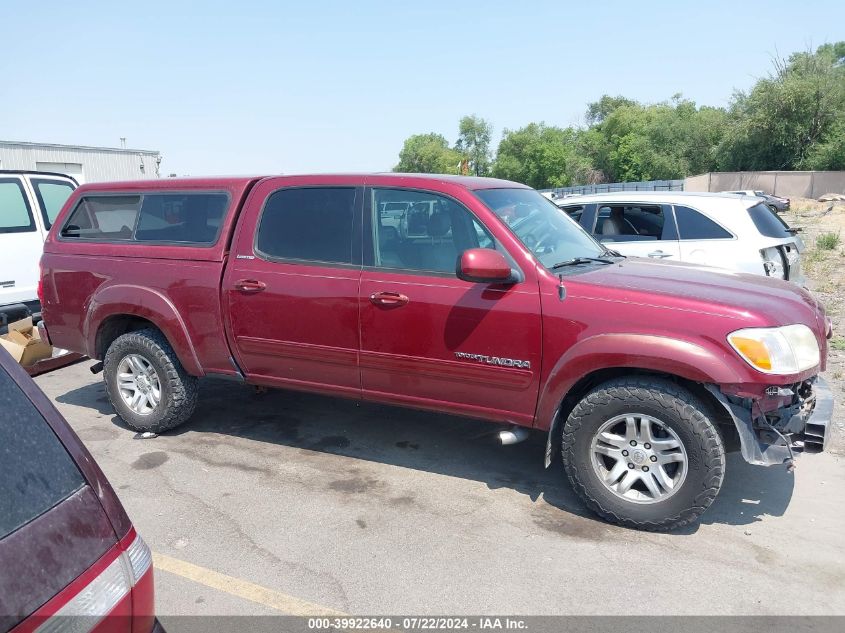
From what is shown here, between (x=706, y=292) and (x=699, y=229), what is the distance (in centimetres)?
404

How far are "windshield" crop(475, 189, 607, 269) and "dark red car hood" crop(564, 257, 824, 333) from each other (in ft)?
0.87

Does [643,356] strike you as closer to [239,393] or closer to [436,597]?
[436,597]

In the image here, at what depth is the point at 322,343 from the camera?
4520 mm

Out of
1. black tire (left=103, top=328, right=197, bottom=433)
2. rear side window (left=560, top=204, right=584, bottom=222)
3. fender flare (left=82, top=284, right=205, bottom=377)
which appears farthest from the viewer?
rear side window (left=560, top=204, right=584, bottom=222)

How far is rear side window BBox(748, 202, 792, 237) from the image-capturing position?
7.18m

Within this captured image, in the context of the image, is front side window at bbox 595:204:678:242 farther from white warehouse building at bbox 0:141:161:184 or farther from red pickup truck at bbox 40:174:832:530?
white warehouse building at bbox 0:141:161:184

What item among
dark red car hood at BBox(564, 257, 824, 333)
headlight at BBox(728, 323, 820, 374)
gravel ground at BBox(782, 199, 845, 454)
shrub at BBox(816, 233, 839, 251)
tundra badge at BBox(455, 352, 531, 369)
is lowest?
gravel ground at BBox(782, 199, 845, 454)

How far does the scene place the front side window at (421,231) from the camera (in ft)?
13.7

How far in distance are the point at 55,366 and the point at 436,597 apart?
555 centimetres

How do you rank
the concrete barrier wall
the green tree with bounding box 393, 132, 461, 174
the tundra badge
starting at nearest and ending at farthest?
1. the tundra badge
2. the concrete barrier wall
3. the green tree with bounding box 393, 132, 461, 174

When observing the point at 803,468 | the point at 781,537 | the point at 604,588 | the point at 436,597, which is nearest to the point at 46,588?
the point at 436,597

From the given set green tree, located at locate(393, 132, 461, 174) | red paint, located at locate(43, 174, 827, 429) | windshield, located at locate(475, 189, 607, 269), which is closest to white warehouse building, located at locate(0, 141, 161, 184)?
red paint, located at locate(43, 174, 827, 429)

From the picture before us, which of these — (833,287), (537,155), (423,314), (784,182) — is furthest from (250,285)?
(537,155)

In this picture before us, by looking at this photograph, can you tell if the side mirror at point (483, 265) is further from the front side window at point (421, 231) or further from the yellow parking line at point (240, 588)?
the yellow parking line at point (240, 588)
